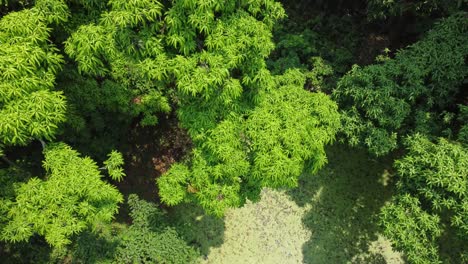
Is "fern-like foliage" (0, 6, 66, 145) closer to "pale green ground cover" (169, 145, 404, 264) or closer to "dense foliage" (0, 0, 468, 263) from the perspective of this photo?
"dense foliage" (0, 0, 468, 263)

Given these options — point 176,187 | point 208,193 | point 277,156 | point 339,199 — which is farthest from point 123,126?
point 339,199

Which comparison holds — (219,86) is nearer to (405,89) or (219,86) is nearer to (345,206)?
(405,89)

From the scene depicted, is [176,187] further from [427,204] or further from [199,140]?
[427,204]

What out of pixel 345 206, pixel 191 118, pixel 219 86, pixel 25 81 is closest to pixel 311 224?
pixel 345 206

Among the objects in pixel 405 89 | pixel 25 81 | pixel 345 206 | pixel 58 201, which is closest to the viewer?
pixel 25 81

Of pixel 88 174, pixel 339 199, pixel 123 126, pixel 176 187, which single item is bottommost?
pixel 123 126

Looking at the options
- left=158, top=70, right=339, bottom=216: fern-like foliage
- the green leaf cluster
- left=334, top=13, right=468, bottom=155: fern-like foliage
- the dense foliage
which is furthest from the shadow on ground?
the green leaf cluster

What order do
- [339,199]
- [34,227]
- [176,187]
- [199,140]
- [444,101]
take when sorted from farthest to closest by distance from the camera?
[339,199], [444,101], [176,187], [199,140], [34,227]
